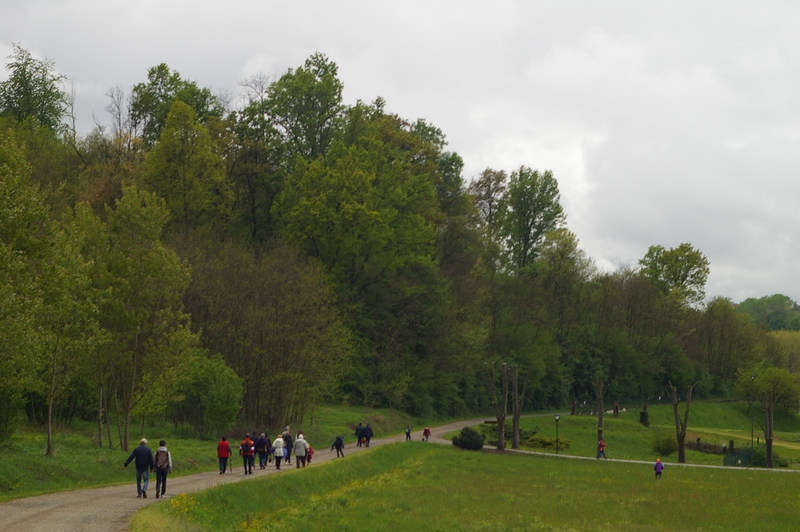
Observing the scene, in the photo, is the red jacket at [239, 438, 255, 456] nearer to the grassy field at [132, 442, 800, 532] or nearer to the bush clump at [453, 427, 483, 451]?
the grassy field at [132, 442, 800, 532]

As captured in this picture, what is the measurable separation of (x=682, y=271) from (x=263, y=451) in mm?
103537

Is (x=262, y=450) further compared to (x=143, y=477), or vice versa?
(x=262, y=450)

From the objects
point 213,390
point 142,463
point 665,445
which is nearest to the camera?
point 142,463

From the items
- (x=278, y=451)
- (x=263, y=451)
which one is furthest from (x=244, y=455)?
(x=263, y=451)

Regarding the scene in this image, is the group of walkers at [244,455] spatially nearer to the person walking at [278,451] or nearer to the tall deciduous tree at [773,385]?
the person walking at [278,451]

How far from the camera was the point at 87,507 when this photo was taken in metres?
23.6

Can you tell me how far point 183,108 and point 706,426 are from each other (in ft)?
253

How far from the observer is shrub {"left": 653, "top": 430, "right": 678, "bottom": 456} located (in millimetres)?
67625

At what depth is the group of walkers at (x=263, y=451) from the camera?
115ft

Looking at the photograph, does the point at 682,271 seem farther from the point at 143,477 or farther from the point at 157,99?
the point at 143,477

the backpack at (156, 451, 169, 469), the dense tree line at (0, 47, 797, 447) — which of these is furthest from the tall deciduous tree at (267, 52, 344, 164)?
the backpack at (156, 451, 169, 469)

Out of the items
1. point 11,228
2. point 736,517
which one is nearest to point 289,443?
point 11,228

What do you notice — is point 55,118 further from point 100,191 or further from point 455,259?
point 455,259

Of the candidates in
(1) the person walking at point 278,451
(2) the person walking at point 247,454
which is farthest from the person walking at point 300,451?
(2) the person walking at point 247,454
